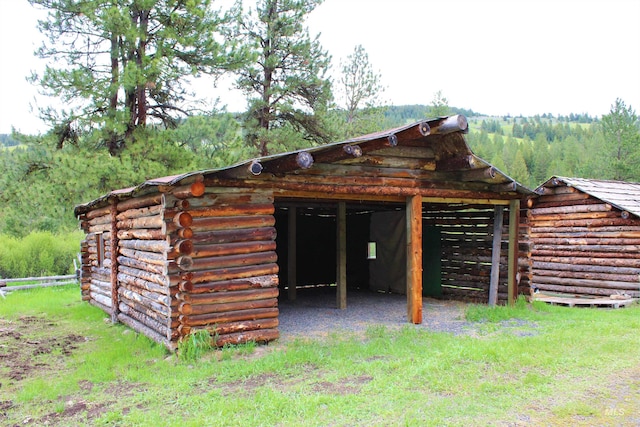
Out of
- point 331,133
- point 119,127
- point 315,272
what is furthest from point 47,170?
point 331,133

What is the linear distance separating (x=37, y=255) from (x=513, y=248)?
1781 centimetres

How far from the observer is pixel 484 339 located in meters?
8.05

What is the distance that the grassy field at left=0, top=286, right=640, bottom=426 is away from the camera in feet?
16.5

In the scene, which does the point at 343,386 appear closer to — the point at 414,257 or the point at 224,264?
the point at 224,264

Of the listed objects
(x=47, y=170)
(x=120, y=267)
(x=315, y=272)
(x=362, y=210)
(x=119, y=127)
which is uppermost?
(x=119, y=127)

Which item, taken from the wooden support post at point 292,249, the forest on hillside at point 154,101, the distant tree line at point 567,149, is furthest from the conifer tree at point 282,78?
the distant tree line at point 567,149

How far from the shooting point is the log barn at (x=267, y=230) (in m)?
7.66

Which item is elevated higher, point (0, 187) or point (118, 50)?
point (118, 50)

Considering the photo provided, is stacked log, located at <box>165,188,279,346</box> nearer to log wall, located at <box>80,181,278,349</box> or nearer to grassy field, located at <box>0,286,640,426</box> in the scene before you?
log wall, located at <box>80,181,278,349</box>

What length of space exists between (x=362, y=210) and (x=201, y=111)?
733cm

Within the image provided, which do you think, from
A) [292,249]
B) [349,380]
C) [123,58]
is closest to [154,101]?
[123,58]

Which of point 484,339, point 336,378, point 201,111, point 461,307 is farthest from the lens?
point 201,111

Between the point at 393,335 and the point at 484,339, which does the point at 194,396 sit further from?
the point at 484,339

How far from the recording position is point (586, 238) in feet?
47.1
